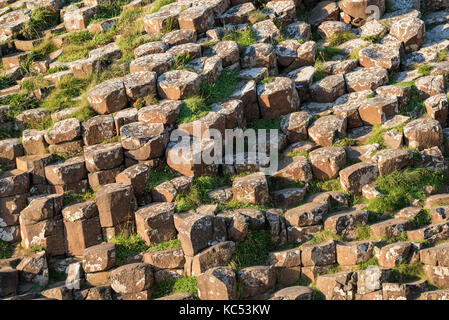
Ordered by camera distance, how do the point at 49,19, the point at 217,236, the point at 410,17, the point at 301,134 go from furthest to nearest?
the point at 49,19, the point at 410,17, the point at 301,134, the point at 217,236

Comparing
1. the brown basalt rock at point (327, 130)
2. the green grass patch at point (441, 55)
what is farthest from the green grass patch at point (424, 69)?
the brown basalt rock at point (327, 130)

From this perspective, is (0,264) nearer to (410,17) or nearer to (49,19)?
(49,19)

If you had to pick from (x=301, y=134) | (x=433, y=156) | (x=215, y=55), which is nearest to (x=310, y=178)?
(x=301, y=134)

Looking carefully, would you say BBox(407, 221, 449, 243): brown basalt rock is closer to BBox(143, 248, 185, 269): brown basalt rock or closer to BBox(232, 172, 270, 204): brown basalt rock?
BBox(232, 172, 270, 204): brown basalt rock

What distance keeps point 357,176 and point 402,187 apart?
87 cm

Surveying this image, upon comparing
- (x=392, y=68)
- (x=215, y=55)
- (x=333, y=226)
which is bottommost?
(x=333, y=226)

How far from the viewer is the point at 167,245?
13.0m

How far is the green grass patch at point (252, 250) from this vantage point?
12451 mm

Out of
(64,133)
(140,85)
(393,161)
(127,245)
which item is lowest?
(127,245)

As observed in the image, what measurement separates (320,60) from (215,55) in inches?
103

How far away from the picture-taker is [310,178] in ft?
46.1

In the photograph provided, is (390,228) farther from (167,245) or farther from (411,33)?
(411,33)

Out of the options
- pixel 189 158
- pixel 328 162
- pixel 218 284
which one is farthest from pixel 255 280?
pixel 328 162

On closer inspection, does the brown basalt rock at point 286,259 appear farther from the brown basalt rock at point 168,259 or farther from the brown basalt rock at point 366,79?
the brown basalt rock at point 366,79
